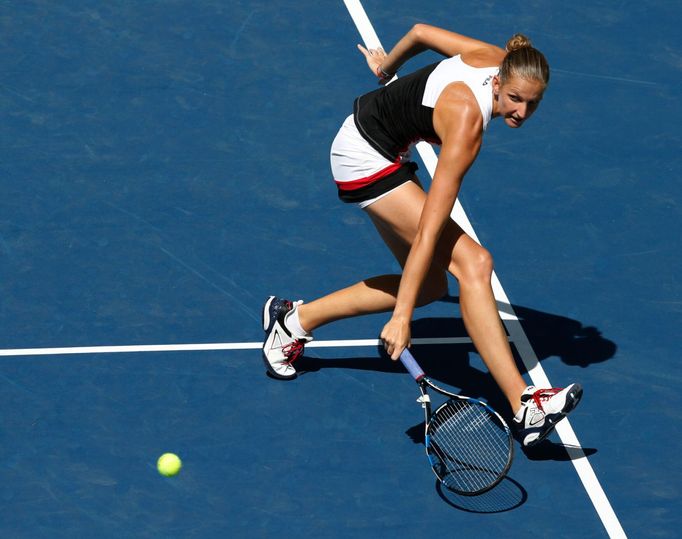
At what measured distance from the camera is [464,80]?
259 inches

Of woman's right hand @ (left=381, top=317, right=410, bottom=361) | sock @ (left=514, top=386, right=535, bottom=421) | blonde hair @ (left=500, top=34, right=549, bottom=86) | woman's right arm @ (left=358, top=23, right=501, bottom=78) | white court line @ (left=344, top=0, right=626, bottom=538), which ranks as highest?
blonde hair @ (left=500, top=34, right=549, bottom=86)

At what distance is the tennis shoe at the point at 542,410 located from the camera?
21.7 ft

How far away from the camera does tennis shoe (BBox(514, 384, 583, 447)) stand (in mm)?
6609

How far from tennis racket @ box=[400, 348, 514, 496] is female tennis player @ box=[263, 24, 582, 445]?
224 millimetres

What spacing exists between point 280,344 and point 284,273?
0.84 m

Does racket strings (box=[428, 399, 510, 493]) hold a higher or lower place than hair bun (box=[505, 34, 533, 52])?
lower

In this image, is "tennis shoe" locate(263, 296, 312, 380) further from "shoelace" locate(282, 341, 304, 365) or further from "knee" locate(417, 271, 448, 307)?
"knee" locate(417, 271, 448, 307)

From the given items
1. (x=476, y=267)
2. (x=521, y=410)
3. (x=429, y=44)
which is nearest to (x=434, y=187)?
(x=476, y=267)

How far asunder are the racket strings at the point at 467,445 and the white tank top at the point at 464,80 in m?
1.54

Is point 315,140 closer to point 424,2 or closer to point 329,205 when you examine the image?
point 329,205

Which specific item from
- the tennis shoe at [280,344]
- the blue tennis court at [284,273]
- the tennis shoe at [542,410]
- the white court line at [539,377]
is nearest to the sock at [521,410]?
the tennis shoe at [542,410]

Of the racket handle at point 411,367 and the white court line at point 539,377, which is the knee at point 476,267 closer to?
the racket handle at point 411,367

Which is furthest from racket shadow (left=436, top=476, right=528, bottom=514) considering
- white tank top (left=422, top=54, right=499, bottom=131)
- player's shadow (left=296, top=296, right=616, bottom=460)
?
white tank top (left=422, top=54, right=499, bottom=131)

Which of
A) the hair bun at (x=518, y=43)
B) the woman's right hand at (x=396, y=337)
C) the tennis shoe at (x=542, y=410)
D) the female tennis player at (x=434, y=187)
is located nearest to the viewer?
the woman's right hand at (x=396, y=337)
